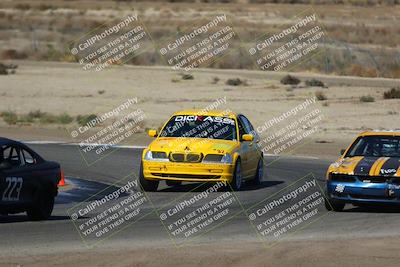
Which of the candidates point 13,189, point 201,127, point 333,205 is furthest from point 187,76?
point 13,189

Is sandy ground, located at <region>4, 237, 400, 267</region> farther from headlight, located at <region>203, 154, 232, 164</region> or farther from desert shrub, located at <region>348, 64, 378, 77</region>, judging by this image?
desert shrub, located at <region>348, 64, 378, 77</region>

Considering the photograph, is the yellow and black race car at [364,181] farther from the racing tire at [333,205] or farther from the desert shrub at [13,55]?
the desert shrub at [13,55]

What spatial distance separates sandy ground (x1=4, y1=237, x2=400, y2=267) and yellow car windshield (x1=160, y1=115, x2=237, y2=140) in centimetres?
787

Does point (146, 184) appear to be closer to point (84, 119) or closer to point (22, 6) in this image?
point (84, 119)

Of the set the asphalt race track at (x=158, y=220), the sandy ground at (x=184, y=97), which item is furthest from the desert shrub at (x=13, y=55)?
the asphalt race track at (x=158, y=220)

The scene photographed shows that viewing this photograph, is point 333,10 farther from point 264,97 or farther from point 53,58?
point 264,97

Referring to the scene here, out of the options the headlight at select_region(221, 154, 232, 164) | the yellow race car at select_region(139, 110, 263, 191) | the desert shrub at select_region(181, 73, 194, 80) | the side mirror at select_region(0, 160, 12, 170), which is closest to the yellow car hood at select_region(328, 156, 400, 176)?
the headlight at select_region(221, 154, 232, 164)

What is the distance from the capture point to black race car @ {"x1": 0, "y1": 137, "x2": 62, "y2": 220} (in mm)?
16188

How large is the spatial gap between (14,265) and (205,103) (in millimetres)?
31705

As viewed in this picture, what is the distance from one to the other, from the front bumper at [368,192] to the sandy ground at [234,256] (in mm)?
3422

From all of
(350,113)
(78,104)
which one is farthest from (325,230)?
(78,104)

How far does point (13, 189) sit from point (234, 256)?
12.1 feet

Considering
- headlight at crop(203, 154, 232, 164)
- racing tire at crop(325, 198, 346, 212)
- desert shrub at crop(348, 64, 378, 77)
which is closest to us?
racing tire at crop(325, 198, 346, 212)

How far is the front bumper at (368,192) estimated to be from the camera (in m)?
18.9
